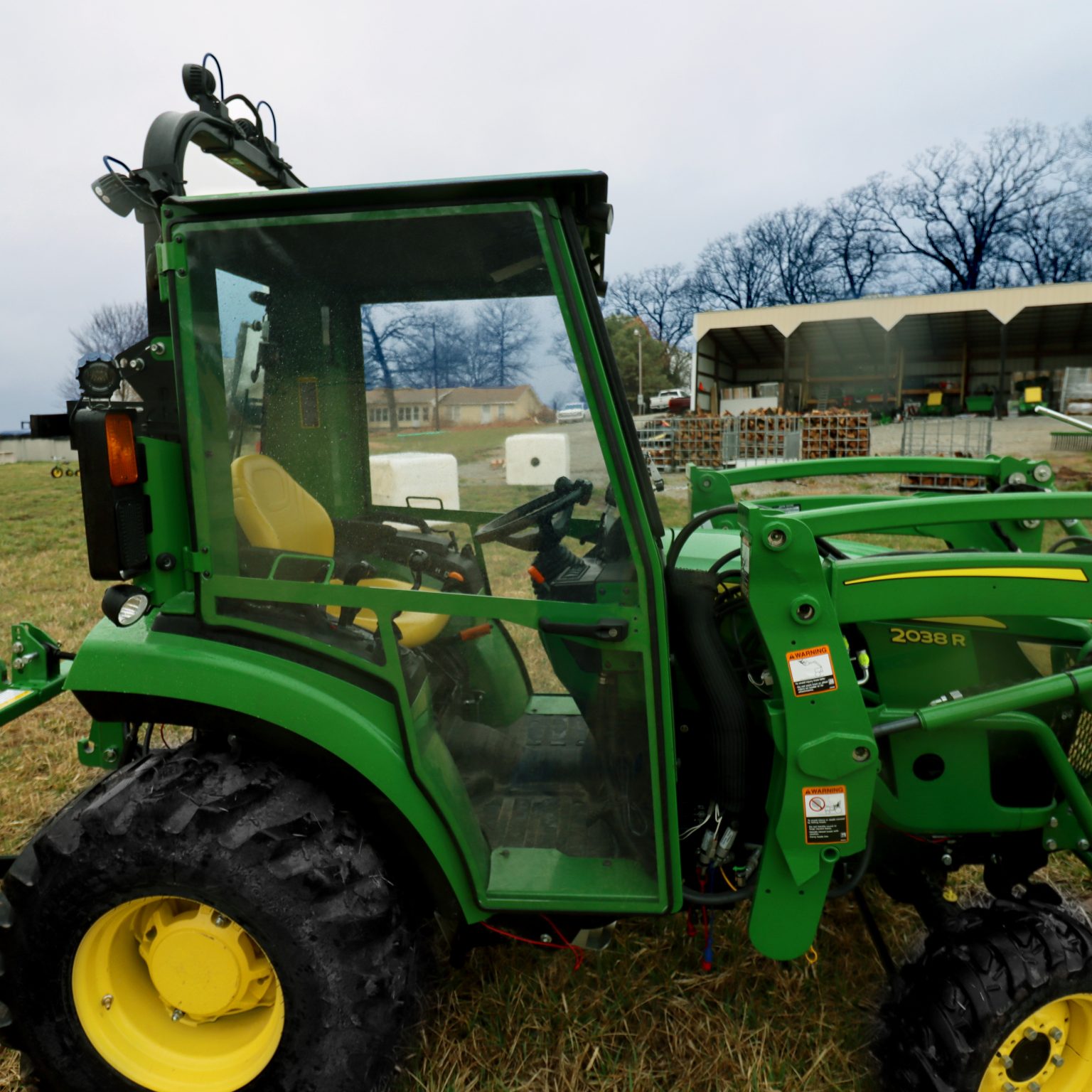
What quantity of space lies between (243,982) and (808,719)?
4.73 feet

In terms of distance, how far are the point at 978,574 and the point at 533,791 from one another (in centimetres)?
122

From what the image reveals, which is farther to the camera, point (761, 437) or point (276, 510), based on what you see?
point (761, 437)

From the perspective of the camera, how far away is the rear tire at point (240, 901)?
74.5 inches

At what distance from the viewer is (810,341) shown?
95.9ft

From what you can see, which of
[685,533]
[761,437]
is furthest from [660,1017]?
[761,437]

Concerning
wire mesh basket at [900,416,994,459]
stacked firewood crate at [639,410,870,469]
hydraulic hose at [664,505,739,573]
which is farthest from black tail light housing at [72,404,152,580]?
stacked firewood crate at [639,410,870,469]

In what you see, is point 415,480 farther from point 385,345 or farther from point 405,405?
point 385,345

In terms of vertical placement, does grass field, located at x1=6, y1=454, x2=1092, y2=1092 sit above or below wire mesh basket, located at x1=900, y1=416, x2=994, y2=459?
below

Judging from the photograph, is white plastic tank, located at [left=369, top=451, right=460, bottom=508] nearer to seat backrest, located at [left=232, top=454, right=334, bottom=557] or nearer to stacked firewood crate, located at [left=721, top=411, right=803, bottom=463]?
seat backrest, located at [left=232, top=454, right=334, bottom=557]

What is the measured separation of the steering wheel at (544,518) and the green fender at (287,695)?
49cm

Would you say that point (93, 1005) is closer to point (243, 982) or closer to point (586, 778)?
point (243, 982)

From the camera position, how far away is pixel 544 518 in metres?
2.13

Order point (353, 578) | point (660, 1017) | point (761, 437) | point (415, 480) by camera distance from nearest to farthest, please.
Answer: point (353, 578) < point (415, 480) < point (660, 1017) < point (761, 437)

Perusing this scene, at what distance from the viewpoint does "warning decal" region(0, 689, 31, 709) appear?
8.44 ft
